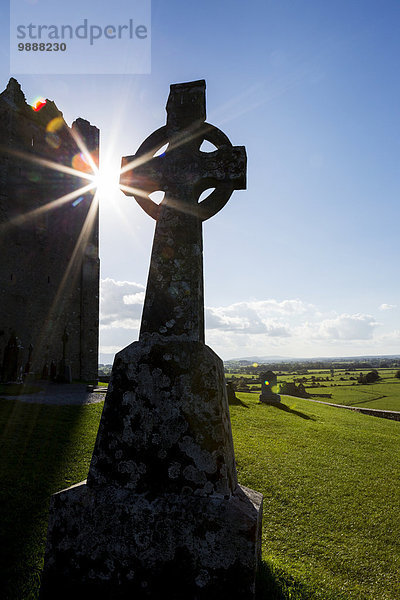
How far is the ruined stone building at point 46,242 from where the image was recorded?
21.0m

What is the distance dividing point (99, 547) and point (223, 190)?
9.10ft

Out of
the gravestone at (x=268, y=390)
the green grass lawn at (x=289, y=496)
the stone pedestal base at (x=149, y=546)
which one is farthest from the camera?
the gravestone at (x=268, y=390)

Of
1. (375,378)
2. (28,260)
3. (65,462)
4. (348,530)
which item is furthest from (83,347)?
(375,378)

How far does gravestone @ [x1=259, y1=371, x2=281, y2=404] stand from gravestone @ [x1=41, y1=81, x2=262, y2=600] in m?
13.0

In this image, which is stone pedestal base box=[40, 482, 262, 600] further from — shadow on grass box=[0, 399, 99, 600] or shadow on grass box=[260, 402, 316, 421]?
shadow on grass box=[260, 402, 316, 421]

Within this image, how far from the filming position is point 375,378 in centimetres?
4778

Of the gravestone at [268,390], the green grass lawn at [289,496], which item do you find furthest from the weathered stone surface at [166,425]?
the gravestone at [268,390]

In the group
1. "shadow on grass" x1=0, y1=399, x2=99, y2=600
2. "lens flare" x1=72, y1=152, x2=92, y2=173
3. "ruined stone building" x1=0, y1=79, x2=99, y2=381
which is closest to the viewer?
"shadow on grass" x1=0, y1=399, x2=99, y2=600

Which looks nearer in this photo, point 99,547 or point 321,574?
point 99,547

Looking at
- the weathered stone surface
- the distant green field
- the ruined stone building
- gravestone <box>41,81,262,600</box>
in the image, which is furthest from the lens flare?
the weathered stone surface

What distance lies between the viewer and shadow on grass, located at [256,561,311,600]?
253 centimetres

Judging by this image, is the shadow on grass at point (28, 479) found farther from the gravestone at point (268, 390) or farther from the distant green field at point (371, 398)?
the distant green field at point (371, 398)

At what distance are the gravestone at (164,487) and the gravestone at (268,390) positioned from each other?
42.6 ft

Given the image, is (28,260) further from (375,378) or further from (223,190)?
(375,378)
